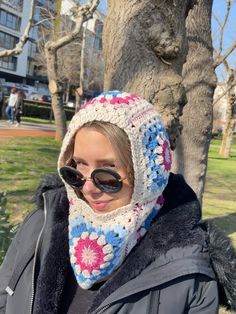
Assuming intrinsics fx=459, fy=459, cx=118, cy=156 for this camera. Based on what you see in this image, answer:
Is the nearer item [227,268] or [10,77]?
[227,268]

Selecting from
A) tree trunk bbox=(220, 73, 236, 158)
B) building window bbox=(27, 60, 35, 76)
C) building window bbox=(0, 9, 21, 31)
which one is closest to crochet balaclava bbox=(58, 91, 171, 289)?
tree trunk bbox=(220, 73, 236, 158)

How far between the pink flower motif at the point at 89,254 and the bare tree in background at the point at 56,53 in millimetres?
12315

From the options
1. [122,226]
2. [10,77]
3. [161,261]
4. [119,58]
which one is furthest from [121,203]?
[10,77]

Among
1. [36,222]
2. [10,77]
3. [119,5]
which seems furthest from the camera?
[10,77]

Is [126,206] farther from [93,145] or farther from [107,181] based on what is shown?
[93,145]

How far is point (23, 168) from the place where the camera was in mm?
9367

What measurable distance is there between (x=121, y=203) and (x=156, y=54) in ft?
5.77

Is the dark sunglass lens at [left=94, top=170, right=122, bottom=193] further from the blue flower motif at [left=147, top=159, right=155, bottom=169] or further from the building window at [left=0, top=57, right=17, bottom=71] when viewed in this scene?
the building window at [left=0, top=57, right=17, bottom=71]

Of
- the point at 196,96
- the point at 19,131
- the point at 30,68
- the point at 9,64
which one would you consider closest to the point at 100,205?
the point at 196,96

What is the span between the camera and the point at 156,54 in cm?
312

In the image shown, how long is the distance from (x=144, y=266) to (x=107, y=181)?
0.31 meters

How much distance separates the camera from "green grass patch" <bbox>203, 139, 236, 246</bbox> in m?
7.67

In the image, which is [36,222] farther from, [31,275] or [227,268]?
[227,268]

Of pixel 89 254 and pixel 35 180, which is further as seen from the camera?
pixel 35 180
